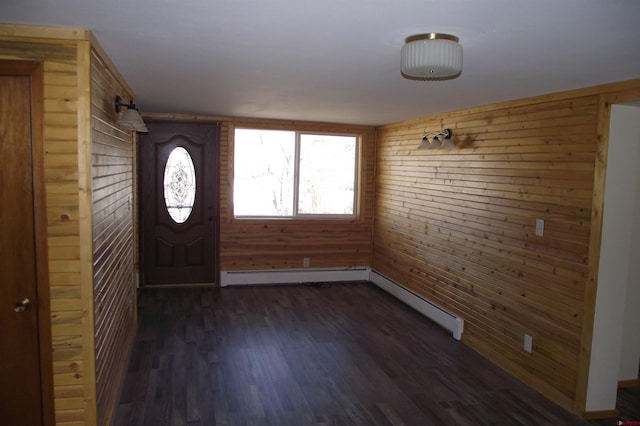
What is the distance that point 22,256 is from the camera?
2.37m

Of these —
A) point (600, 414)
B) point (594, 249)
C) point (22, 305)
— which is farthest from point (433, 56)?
point (600, 414)

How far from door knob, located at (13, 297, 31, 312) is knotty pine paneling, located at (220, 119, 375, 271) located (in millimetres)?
4130

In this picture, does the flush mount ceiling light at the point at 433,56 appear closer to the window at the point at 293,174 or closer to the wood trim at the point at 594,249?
the wood trim at the point at 594,249

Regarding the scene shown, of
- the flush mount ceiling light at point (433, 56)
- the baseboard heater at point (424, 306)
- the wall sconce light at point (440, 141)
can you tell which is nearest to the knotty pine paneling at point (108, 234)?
the flush mount ceiling light at point (433, 56)

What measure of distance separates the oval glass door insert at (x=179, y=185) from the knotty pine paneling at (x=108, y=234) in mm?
2010

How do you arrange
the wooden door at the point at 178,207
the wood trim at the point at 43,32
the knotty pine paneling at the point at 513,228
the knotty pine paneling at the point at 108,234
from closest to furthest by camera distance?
1. the wood trim at the point at 43,32
2. the knotty pine paneling at the point at 108,234
3. the knotty pine paneling at the point at 513,228
4. the wooden door at the point at 178,207

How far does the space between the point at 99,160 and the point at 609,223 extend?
3.33 m

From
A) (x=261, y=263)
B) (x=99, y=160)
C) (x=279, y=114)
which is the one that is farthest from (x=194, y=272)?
(x=99, y=160)

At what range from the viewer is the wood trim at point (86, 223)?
7.70ft

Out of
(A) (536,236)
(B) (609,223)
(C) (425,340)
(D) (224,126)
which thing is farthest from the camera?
(D) (224,126)

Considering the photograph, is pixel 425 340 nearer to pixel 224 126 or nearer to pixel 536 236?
pixel 536 236

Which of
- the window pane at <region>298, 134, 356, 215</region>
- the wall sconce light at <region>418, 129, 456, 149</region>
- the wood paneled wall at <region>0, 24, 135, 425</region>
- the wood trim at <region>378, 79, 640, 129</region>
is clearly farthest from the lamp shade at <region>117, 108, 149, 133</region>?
the window pane at <region>298, 134, 356, 215</region>

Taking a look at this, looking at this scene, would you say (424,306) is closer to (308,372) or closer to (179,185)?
(308,372)

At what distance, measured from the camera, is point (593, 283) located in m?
3.29
